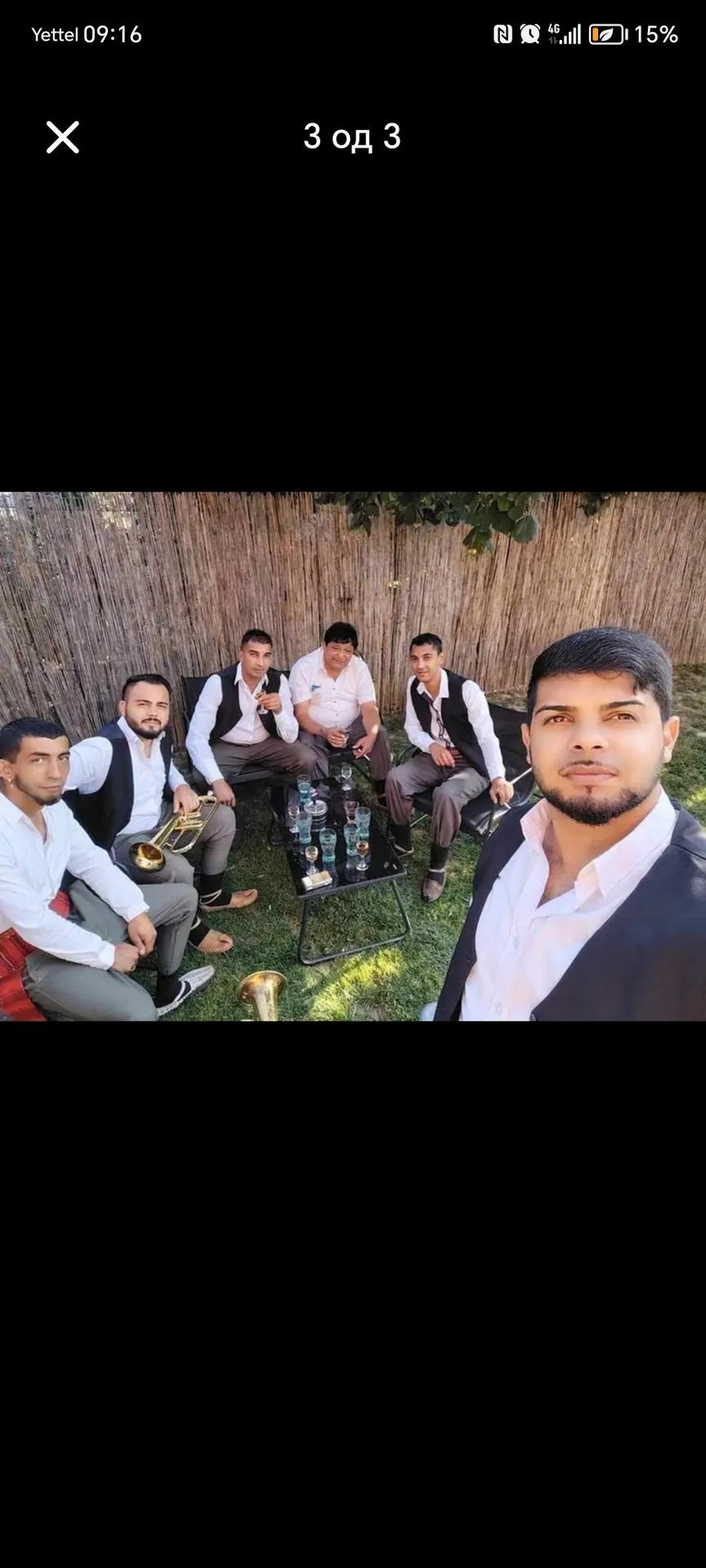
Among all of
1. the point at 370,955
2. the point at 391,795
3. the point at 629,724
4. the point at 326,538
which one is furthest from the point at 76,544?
the point at 629,724

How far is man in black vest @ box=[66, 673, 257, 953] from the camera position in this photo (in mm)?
3064

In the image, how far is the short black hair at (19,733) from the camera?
228 cm

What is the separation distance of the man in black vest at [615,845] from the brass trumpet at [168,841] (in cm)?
212

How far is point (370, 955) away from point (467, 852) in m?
1.06

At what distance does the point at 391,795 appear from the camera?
380 centimetres

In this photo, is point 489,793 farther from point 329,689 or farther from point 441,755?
point 329,689

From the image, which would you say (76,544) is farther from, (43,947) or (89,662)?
(43,947)

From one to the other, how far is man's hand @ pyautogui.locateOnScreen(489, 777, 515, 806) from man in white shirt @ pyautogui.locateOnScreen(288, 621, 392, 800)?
32.5 inches

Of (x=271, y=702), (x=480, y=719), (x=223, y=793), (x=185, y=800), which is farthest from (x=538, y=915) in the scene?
(x=271, y=702)

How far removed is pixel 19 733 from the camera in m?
2.29

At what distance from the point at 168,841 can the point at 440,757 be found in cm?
165

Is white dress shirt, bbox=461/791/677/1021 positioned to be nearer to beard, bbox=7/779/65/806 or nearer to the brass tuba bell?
the brass tuba bell
